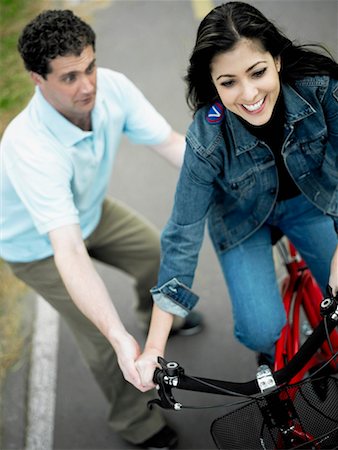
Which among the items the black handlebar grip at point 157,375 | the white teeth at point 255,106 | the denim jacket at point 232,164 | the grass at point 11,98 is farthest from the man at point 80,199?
the grass at point 11,98

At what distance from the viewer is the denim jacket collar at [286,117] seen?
9.95ft

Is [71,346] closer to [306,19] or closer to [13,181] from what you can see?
[13,181]

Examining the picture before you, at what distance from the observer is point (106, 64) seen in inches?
314

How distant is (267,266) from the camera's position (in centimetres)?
347

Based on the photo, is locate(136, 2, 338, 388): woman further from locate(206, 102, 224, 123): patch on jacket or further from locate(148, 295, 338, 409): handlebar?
locate(148, 295, 338, 409): handlebar

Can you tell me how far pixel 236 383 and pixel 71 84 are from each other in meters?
1.65

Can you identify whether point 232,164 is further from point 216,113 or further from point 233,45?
point 233,45

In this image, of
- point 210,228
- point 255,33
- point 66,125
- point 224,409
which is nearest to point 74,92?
point 66,125

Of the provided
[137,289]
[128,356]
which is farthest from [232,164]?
[137,289]

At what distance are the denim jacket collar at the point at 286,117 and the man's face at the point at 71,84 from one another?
0.81 meters

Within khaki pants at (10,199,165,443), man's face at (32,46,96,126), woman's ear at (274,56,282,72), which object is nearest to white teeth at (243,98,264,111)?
woman's ear at (274,56,282,72)

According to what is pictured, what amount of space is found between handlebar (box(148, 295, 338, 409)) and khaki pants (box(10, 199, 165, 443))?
1.32 m

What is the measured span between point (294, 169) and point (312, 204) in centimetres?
31

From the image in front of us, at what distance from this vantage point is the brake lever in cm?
263
